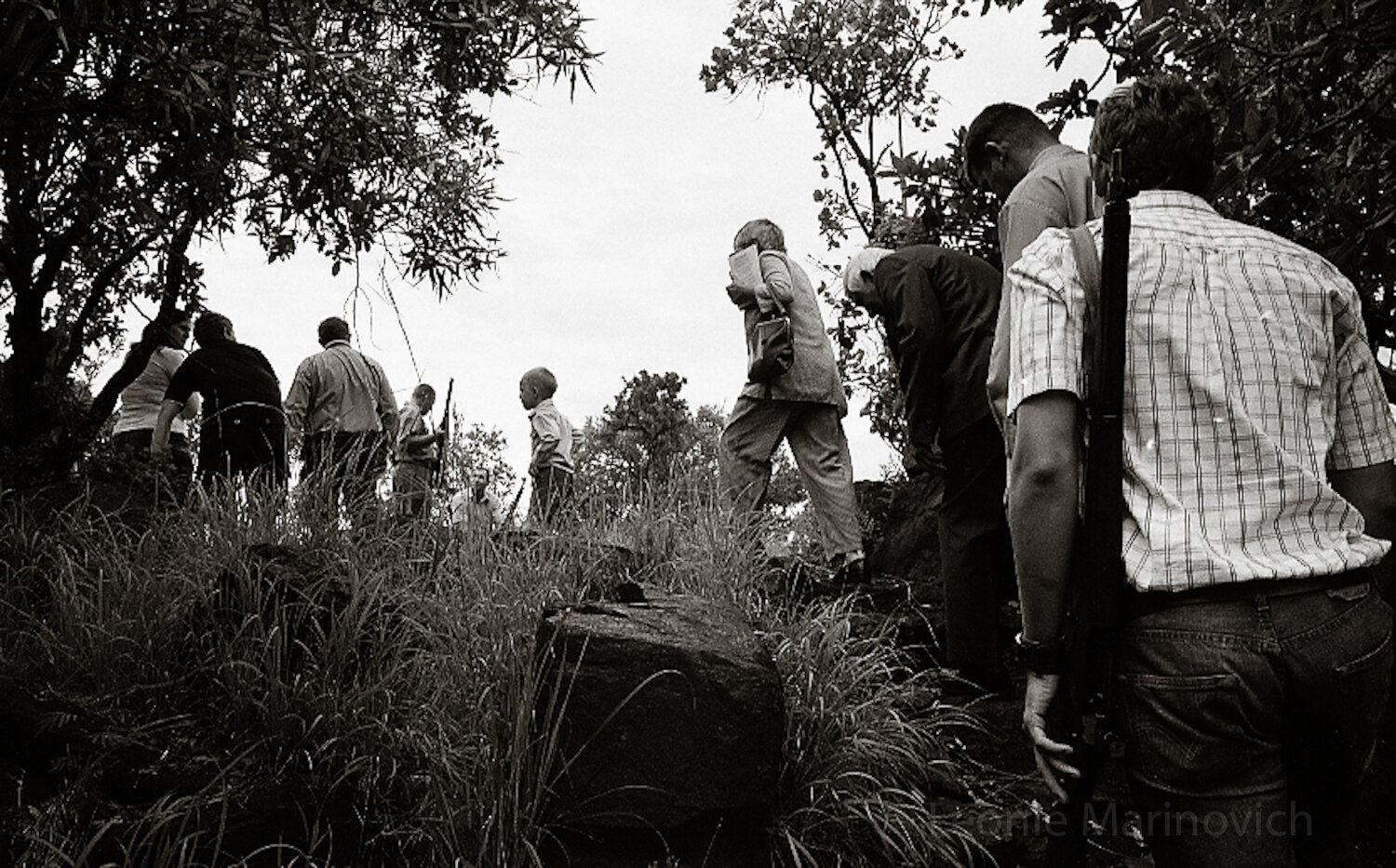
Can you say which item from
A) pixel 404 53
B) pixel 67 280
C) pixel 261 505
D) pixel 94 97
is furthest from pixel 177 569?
pixel 67 280

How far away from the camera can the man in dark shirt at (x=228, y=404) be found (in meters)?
7.85

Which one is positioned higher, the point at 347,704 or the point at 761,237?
the point at 761,237

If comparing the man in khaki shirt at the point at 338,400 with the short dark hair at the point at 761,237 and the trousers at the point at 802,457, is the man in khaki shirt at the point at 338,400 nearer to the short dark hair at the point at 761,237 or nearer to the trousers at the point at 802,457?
the trousers at the point at 802,457

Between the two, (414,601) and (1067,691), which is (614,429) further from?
(1067,691)

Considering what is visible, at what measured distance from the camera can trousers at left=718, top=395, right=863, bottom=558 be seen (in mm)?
6797

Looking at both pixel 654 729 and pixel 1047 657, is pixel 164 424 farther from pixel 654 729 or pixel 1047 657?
pixel 1047 657

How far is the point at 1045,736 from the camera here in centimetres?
209

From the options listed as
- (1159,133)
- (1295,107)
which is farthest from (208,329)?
(1159,133)

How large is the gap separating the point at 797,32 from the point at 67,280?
9360 mm

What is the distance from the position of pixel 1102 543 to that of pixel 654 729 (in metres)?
1.77

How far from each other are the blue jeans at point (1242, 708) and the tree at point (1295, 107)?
5.72ft

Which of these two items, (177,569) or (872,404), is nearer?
(177,569)

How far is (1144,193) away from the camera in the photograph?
2.22 m

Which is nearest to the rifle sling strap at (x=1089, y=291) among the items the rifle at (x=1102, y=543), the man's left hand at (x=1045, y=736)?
the rifle at (x=1102, y=543)
